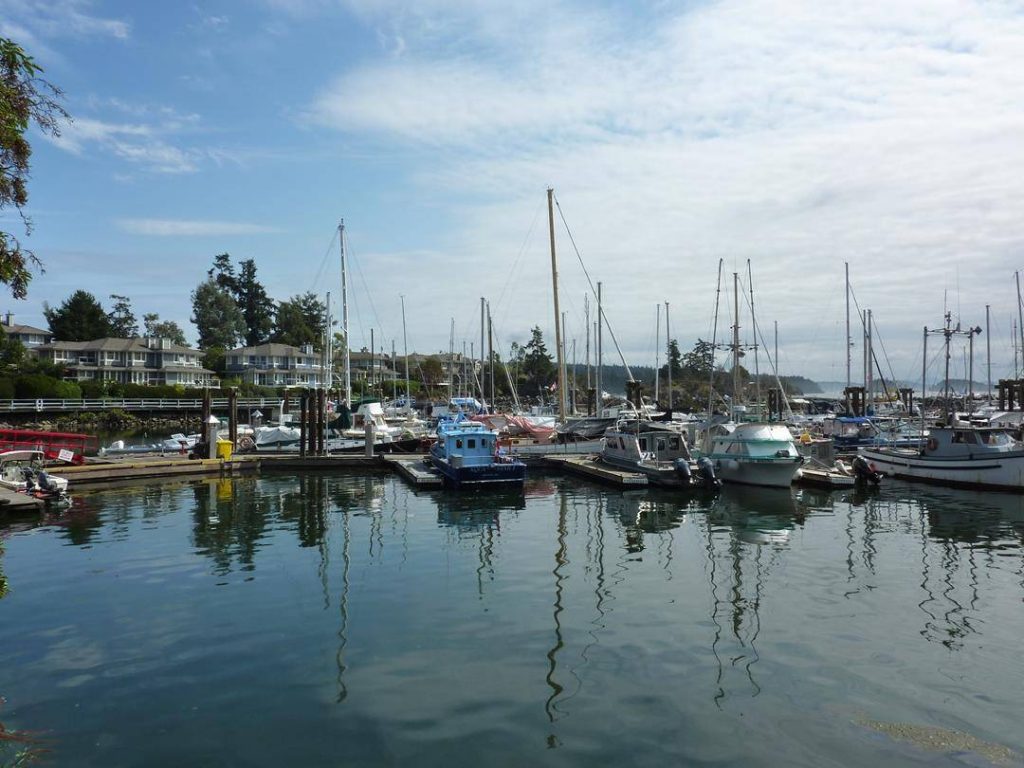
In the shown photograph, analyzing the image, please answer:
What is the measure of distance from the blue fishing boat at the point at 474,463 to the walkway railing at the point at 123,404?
4493 centimetres

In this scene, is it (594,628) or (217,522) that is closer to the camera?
(594,628)

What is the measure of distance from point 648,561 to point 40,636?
13.4 meters

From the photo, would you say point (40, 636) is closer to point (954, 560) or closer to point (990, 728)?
point (990, 728)

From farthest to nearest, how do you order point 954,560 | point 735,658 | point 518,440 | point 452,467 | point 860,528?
1. point 518,440
2. point 452,467
3. point 860,528
4. point 954,560
5. point 735,658

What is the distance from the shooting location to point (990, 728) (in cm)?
941

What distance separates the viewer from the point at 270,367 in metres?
110

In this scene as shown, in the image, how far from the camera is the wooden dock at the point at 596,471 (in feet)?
109

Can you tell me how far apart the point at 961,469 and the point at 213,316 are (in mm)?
117016

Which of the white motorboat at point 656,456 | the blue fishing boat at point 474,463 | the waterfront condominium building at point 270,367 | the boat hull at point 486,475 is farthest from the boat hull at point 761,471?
the waterfront condominium building at point 270,367

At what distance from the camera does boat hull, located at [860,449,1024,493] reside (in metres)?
30.8

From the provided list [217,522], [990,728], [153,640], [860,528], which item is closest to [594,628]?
[990,728]

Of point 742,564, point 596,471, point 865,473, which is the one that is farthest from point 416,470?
point 742,564

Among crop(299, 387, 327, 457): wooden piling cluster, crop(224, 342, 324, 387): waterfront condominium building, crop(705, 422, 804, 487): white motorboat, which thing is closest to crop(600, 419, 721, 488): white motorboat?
crop(705, 422, 804, 487): white motorboat

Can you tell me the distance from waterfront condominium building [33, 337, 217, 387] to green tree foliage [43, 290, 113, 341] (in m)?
5.56
